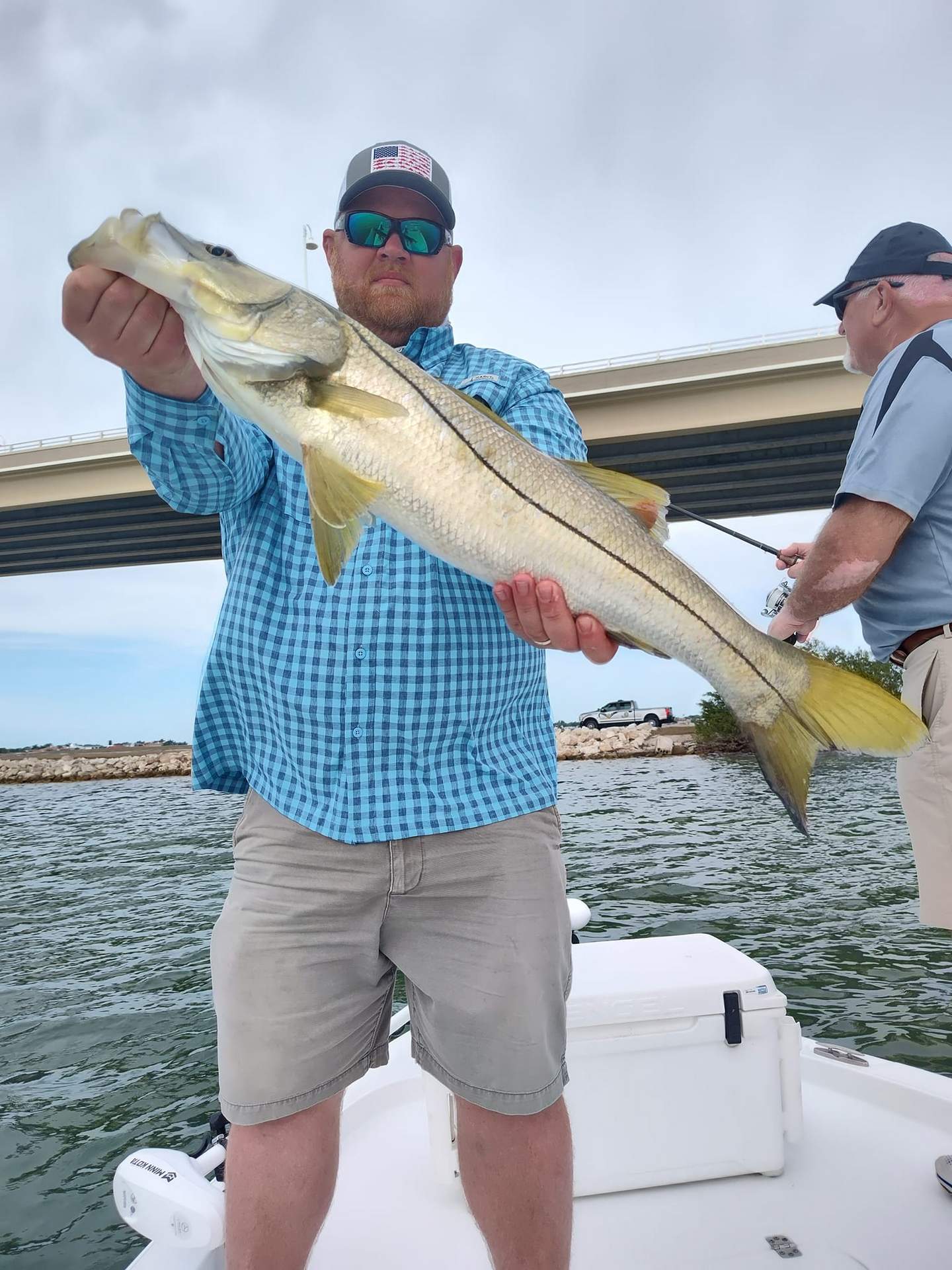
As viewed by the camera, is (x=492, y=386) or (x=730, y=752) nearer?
(x=492, y=386)

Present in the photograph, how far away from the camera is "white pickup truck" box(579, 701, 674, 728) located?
1759 inches

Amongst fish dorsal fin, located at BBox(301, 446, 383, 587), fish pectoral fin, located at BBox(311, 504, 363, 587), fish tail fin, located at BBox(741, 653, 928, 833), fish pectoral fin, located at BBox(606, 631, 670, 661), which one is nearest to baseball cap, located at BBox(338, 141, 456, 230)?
fish dorsal fin, located at BBox(301, 446, 383, 587)

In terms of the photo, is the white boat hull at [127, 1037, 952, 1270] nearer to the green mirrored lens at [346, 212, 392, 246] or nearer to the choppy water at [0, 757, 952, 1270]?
the choppy water at [0, 757, 952, 1270]

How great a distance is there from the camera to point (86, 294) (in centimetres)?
185

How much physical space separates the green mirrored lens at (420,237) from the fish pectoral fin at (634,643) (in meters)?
1.39

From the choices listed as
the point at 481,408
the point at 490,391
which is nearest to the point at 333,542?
the point at 481,408

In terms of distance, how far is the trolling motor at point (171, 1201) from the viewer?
8.15 ft

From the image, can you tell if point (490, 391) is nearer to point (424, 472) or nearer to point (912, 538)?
point (424, 472)

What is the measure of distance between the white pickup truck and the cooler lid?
41609 millimetres

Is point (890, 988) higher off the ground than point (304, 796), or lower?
lower

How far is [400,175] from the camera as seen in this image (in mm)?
2633

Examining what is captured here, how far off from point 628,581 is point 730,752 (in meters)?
33.7

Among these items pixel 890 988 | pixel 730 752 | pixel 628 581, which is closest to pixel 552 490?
pixel 628 581

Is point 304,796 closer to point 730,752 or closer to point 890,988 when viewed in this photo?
point 890,988
